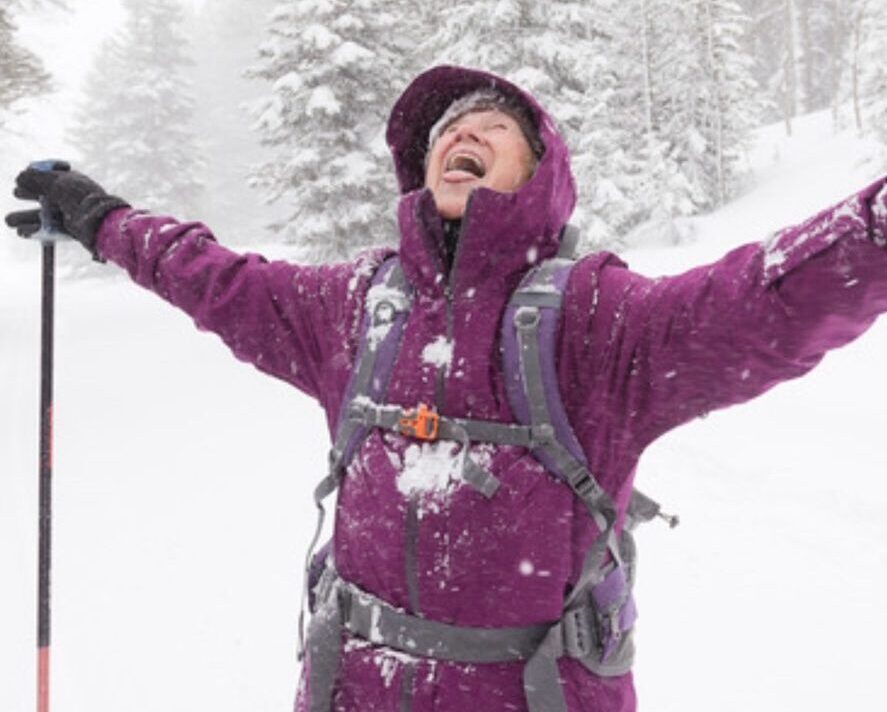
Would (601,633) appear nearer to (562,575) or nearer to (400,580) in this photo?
(562,575)

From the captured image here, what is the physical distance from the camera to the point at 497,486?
6.27ft

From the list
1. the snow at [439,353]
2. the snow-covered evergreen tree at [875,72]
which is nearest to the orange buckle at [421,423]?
the snow at [439,353]

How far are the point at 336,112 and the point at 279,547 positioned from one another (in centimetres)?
1295

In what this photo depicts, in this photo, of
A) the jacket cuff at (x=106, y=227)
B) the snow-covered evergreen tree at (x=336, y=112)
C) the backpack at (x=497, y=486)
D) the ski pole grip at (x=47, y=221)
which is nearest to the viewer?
the backpack at (x=497, y=486)

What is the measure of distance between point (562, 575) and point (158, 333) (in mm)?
15806

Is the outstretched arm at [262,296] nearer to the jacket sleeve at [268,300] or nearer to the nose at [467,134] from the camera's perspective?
the jacket sleeve at [268,300]

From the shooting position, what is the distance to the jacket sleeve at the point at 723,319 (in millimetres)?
1479

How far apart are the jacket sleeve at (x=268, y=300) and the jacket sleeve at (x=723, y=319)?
27.3 inches

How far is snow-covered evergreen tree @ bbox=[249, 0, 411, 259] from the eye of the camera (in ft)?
57.7

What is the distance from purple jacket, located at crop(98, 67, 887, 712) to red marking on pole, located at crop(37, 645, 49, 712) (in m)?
1.96

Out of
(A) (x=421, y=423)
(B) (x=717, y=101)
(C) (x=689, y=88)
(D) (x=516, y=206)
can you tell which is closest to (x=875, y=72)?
(B) (x=717, y=101)

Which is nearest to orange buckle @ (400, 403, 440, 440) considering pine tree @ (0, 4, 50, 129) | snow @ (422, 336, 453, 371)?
snow @ (422, 336, 453, 371)

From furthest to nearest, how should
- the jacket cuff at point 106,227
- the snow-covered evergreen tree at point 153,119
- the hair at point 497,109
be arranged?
the snow-covered evergreen tree at point 153,119 < the jacket cuff at point 106,227 < the hair at point 497,109

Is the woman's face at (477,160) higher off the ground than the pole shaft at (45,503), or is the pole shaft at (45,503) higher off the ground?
the woman's face at (477,160)
